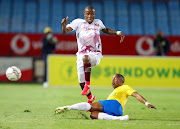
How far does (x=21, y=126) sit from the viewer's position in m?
4.65

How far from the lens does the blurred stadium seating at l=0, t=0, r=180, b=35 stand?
2059 centimetres

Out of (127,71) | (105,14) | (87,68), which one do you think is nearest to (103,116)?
(87,68)

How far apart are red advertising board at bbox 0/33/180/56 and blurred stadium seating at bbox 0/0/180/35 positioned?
10.2ft

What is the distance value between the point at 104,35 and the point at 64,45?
2.11 metres

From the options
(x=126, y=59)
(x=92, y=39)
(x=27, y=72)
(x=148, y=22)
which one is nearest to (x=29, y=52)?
(x=27, y=72)

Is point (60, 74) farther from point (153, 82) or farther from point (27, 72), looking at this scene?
point (153, 82)

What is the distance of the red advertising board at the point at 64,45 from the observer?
16922mm

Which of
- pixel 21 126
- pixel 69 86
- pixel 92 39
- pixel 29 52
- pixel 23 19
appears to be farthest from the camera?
pixel 23 19

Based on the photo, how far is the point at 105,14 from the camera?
21500 mm

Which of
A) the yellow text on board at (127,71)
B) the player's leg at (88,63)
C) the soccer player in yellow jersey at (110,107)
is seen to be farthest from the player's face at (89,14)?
the yellow text on board at (127,71)

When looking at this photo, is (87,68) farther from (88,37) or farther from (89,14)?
(89,14)

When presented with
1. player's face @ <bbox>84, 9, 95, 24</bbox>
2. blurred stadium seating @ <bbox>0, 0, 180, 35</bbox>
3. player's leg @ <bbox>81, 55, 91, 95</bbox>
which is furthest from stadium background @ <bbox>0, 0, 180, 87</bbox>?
player's leg @ <bbox>81, 55, 91, 95</bbox>

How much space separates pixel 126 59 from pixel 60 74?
2.75m

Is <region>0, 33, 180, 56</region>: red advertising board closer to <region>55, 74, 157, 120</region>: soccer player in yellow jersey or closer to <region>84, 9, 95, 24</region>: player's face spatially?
<region>84, 9, 95, 24</region>: player's face
